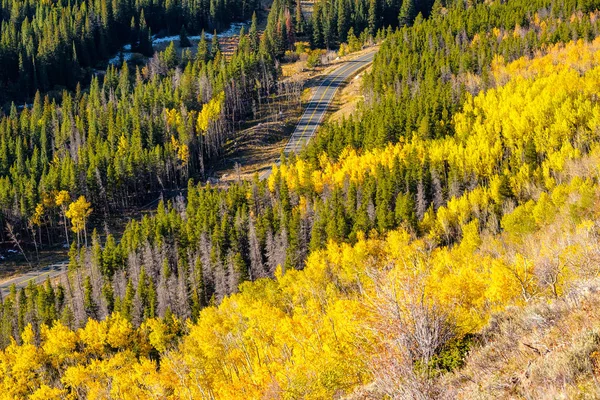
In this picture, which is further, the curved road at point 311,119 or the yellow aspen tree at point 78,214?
the yellow aspen tree at point 78,214

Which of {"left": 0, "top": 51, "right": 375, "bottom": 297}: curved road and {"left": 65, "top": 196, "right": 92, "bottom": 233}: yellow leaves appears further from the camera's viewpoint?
{"left": 65, "top": 196, "right": 92, "bottom": 233}: yellow leaves

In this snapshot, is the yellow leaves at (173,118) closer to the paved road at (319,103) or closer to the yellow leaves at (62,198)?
the paved road at (319,103)

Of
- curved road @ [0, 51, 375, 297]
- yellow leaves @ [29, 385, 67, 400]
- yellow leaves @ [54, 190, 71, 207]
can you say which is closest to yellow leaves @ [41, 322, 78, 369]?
yellow leaves @ [29, 385, 67, 400]

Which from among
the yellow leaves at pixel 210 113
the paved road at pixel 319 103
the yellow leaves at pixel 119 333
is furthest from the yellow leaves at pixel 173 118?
the yellow leaves at pixel 119 333

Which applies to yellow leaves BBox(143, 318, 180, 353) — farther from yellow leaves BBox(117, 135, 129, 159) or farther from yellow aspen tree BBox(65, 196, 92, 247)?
yellow leaves BBox(117, 135, 129, 159)

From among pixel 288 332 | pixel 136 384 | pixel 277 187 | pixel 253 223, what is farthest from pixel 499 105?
pixel 136 384
